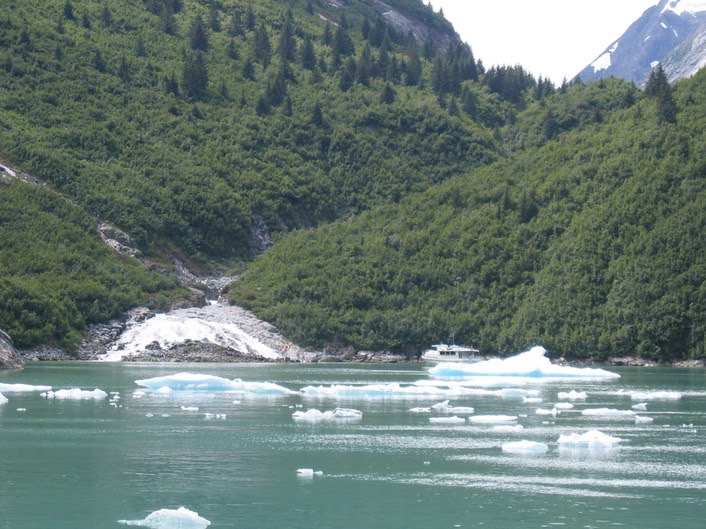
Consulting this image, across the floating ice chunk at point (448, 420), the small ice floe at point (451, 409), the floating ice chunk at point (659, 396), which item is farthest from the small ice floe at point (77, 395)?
the floating ice chunk at point (659, 396)

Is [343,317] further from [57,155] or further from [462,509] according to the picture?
[462,509]

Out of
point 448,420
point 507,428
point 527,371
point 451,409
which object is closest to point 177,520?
point 507,428

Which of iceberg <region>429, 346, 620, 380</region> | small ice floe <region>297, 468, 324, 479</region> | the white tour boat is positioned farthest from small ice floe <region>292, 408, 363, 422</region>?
the white tour boat

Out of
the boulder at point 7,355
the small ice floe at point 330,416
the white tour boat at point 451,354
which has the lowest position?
the small ice floe at point 330,416

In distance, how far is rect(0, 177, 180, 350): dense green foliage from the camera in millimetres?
127250

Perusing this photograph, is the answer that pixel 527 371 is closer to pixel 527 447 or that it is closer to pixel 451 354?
pixel 451 354

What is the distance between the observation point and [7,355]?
10775 cm

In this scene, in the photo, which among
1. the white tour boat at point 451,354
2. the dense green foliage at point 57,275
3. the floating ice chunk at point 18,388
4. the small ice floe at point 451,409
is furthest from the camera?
the white tour boat at point 451,354

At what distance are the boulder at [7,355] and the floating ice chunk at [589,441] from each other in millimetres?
64543

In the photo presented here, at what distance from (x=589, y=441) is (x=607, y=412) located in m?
16.8

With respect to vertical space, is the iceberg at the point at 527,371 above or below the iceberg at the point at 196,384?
above

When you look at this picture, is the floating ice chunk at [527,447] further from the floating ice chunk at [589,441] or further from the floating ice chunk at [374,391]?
the floating ice chunk at [374,391]

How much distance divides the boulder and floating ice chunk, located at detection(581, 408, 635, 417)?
55.6 metres

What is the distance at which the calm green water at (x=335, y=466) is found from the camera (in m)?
39.3
